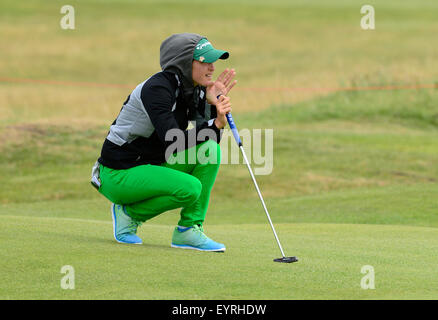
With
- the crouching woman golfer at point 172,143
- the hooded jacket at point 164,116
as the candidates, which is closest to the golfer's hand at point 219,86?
the crouching woman golfer at point 172,143

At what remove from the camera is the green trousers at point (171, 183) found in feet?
20.7

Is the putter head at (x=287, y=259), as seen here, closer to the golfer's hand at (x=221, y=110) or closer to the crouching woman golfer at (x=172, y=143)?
the crouching woman golfer at (x=172, y=143)

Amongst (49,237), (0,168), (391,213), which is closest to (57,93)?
(0,168)

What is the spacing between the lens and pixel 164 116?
605 cm

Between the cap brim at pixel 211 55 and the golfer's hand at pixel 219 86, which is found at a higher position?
the cap brim at pixel 211 55

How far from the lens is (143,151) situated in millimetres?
6484

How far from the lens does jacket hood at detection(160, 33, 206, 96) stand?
247 inches

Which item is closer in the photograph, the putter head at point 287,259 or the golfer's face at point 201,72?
the putter head at point 287,259

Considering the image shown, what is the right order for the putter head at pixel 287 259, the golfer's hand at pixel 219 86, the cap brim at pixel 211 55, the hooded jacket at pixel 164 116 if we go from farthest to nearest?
the golfer's hand at pixel 219 86 → the cap brim at pixel 211 55 → the hooded jacket at pixel 164 116 → the putter head at pixel 287 259

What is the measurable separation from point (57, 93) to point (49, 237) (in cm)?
3022

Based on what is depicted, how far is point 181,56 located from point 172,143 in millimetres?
664

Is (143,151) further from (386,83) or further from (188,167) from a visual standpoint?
(386,83)

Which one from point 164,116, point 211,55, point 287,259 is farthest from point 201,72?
point 287,259

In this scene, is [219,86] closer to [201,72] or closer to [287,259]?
[201,72]
